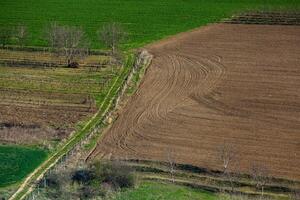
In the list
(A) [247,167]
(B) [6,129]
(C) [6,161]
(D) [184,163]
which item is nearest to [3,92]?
(B) [6,129]

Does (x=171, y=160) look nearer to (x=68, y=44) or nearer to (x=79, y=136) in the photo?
Result: (x=79, y=136)

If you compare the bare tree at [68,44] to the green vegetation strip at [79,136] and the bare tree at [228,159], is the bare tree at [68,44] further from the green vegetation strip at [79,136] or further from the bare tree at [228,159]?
the bare tree at [228,159]

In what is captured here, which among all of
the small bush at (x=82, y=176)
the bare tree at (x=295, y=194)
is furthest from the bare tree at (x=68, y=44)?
the bare tree at (x=295, y=194)

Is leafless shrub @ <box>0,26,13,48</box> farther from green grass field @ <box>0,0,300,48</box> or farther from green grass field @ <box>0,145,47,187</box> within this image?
green grass field @ <box>0,145,47,187</box>

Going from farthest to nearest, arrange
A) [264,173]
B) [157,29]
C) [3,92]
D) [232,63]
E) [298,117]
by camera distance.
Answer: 1. [157,29]
2. [232,63]
3. [3,92]
4. [298,117]
5. [264,173]

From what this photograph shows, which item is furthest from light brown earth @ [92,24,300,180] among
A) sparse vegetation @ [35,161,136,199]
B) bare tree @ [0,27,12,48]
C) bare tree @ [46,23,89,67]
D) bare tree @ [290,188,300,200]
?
bare tree @ [0,27,12,48]

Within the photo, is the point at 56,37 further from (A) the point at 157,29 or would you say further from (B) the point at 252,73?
(B) the point at 252,73
